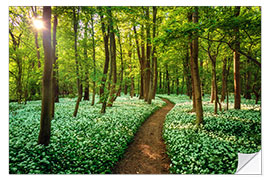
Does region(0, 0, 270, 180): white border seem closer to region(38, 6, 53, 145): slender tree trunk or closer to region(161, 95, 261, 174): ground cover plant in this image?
region(161, 95, 261, 174): ground cover plant

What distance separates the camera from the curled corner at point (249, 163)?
327 centimetres

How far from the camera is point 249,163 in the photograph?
3.56 metres

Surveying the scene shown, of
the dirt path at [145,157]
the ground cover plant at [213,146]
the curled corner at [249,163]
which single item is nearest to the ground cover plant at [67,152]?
the dirt path at [145,157]

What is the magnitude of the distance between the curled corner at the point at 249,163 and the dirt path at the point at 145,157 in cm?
200

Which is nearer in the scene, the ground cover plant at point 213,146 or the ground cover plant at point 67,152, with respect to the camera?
the ground cover plant at point 67,152

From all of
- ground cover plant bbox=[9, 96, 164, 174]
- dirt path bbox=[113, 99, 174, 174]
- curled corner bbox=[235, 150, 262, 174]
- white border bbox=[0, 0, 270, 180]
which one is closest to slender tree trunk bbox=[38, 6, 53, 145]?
ground cover plant bbox=[9, 96, 164, 174]

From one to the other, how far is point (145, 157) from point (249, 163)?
3.15 m

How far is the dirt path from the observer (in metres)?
3.87

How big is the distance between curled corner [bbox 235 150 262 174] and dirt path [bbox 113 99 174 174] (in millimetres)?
2002

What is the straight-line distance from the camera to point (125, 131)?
19.4ft

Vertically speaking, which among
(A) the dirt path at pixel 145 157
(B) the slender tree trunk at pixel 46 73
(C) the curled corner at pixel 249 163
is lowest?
(A) the dirt path at pixel 145 157
